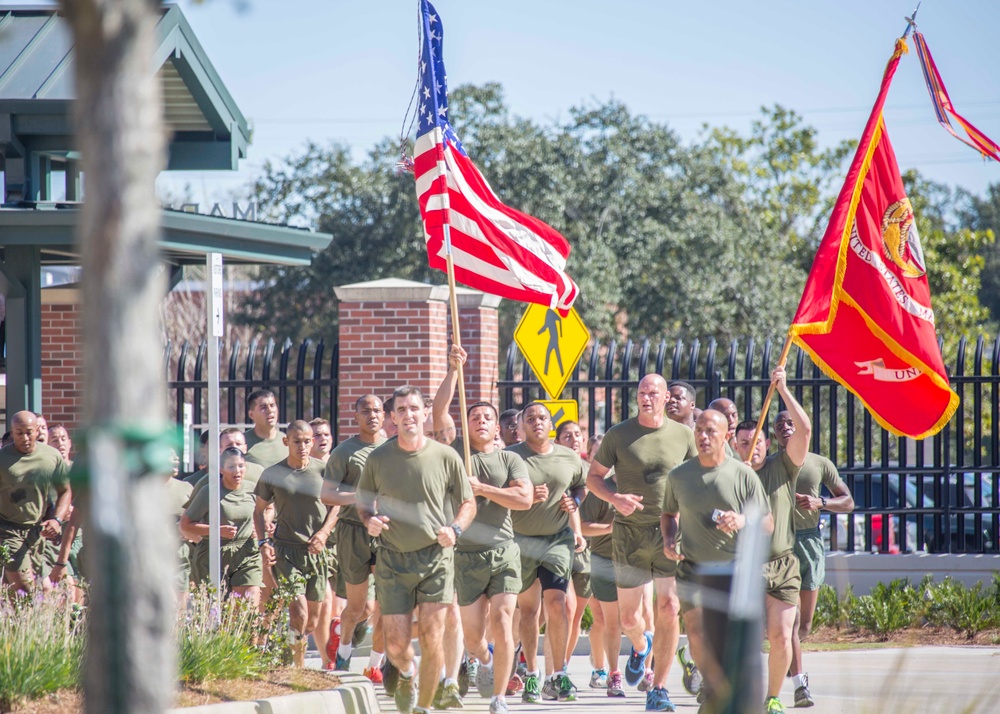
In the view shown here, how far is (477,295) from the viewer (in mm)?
13461

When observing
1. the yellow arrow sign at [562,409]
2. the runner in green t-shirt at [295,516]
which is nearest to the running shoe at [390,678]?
the runner in green t-shirt at [295,516]

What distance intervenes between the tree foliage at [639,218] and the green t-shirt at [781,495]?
1769 cm

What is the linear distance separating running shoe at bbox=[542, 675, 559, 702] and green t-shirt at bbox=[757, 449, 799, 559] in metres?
2.08

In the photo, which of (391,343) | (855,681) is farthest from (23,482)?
(855,681)

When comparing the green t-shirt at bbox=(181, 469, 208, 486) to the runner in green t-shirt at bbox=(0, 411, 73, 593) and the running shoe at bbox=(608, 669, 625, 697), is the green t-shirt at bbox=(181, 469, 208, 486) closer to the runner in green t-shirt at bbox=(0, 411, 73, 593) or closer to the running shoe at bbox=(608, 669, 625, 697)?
the runner in green t-shirt at bbox=(0, 411, 73, 593)

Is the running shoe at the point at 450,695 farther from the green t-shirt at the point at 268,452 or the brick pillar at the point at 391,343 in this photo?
the brick pillar at the point at 391,343

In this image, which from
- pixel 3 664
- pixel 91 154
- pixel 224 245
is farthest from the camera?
pixel 224 245

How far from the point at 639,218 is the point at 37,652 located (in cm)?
2162

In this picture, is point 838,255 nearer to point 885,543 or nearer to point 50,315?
point 885,543

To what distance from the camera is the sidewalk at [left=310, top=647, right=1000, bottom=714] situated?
860cm

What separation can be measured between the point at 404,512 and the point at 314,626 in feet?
8.81

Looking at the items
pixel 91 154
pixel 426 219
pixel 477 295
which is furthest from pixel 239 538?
pixel 91 154

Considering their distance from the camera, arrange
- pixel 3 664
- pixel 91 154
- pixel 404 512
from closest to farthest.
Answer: pixel 91 154 → pixel 3 664 → pixel 404 512

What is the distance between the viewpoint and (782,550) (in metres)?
8.09
